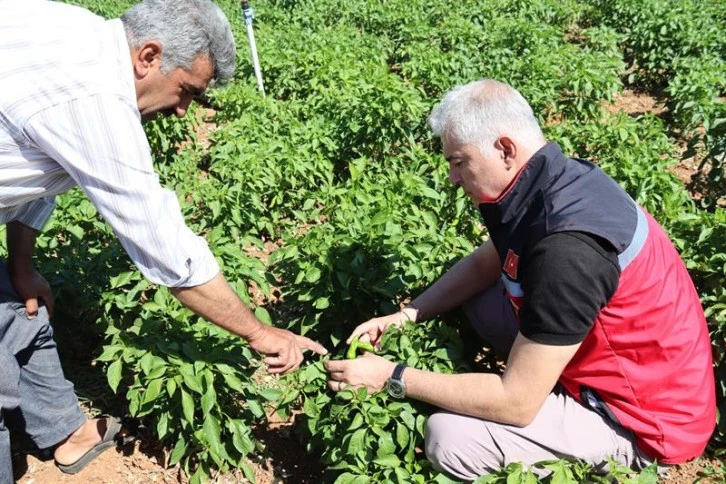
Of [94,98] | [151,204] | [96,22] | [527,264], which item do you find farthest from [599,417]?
[96,22]

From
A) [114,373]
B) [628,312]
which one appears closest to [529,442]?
[628,312]

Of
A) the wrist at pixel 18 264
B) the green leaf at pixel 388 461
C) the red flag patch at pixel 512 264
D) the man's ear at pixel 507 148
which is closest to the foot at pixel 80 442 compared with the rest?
the wrist at pixel 18 264

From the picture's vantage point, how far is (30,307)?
231cm

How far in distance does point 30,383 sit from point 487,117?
192 centimetres

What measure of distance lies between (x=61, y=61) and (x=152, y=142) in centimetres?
354

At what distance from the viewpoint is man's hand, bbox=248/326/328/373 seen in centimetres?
211

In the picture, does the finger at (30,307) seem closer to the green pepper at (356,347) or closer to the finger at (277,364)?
the finger at (277,364)

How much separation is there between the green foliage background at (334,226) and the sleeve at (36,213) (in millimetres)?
409

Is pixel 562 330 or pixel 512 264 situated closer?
pixel 562 330

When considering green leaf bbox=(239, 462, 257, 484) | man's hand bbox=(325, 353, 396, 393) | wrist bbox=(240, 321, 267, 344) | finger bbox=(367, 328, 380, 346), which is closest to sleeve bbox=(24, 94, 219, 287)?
wrist bbox=(240, 321, 267, 344)

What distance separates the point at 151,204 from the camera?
1.71m

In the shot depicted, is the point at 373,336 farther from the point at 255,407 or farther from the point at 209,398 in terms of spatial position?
the point at 209,398

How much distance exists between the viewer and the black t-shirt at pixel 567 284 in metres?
1.76

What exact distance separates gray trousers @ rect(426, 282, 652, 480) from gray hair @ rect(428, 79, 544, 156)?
2.85 feet
